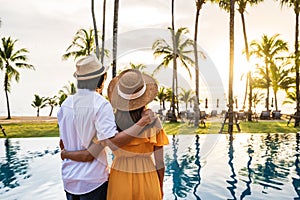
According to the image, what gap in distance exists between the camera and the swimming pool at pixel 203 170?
5.94m

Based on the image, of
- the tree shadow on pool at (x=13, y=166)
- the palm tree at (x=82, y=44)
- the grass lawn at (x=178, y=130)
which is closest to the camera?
the tree shadow on pool at (x=13, y=166)

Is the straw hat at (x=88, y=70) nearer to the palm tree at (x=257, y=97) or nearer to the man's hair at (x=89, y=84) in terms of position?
the man's hair at (x=89, y=84)

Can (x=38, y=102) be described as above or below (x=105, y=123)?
above

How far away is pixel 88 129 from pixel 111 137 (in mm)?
170

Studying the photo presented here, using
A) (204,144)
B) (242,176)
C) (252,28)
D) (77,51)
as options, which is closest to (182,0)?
(252,28)

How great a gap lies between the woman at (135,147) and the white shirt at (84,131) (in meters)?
0.10

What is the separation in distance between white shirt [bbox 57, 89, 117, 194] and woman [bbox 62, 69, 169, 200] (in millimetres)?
103

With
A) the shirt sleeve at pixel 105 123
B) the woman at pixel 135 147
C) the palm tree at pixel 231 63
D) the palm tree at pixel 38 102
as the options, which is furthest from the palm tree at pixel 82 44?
the shirt sleeve at pixel 105 123

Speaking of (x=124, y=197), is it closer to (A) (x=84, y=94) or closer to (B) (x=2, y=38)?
(A) (x=84, y=94)

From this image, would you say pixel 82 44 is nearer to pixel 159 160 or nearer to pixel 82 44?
pixel 82 44

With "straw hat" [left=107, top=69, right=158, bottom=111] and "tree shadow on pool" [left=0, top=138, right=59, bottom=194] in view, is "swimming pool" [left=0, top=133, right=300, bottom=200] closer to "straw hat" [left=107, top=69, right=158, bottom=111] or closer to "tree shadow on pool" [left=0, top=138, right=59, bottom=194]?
"tree shadow on pool" [left=0, top=138, right=59, bottom=194]

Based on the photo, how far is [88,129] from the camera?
7.25ft

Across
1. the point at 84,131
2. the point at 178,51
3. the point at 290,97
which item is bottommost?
the point at 84,131

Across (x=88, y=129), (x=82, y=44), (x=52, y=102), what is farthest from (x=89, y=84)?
(x=52, y=102)
